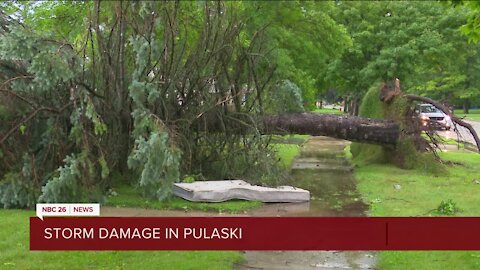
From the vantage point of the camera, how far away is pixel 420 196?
9.62 m

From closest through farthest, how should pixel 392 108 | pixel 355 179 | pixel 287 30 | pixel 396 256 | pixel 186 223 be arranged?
pixel 186 223 < pixel 396 256 < pixel 355 179 < pixel 392 108 < pixel 287 30

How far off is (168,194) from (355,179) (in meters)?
5.14

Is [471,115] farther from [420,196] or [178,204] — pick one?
[178,204]

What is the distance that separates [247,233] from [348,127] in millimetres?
7904

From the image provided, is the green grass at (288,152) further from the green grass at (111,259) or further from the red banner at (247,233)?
the red banner at (247,233)

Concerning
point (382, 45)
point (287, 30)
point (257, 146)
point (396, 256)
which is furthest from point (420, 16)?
point (396, 256)

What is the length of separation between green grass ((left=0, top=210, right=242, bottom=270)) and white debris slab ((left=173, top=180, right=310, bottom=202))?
120 inches

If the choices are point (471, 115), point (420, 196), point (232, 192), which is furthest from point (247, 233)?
point (471, 115)

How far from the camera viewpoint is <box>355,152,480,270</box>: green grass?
5688 millimetres

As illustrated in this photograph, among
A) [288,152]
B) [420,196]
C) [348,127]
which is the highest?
[348,127]

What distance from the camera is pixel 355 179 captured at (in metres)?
12.2

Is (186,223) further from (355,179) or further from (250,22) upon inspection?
(250,22)

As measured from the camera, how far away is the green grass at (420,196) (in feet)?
18.7

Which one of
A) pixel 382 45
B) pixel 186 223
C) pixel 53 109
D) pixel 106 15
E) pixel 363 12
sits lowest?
pixel 186 223
